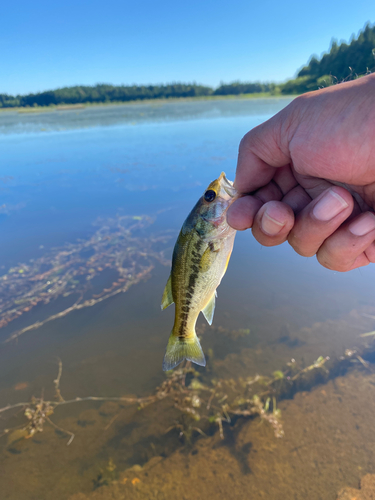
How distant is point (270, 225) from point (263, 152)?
0.80 metres

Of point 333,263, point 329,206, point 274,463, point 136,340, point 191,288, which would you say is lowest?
point 274,463

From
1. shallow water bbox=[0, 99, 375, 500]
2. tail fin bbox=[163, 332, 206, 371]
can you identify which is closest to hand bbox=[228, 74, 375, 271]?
tail fin bbox=[163, 332, 206, 371]

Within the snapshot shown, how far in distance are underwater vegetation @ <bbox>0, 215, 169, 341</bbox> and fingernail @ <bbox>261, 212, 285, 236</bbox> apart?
4671 millimetres

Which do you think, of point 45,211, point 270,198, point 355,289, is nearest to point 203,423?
point 270,198

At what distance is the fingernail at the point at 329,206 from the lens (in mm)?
2053

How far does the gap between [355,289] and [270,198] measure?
4379 millimetres

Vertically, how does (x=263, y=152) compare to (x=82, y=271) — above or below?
above

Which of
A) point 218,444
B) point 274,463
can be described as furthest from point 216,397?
point 274,463

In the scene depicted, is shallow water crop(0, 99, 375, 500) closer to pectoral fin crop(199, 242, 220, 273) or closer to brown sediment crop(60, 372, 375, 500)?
brown sediment crop(60, 372, 375, 500)

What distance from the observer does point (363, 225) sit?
7.00 feet

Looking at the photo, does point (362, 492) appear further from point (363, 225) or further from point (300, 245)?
point (363, 225)

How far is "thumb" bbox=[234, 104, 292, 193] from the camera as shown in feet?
7.82

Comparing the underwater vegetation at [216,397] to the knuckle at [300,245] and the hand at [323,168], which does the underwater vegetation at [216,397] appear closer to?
the hand at [323,168]

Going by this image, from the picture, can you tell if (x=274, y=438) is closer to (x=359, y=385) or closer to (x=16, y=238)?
(x=359, y=385)
